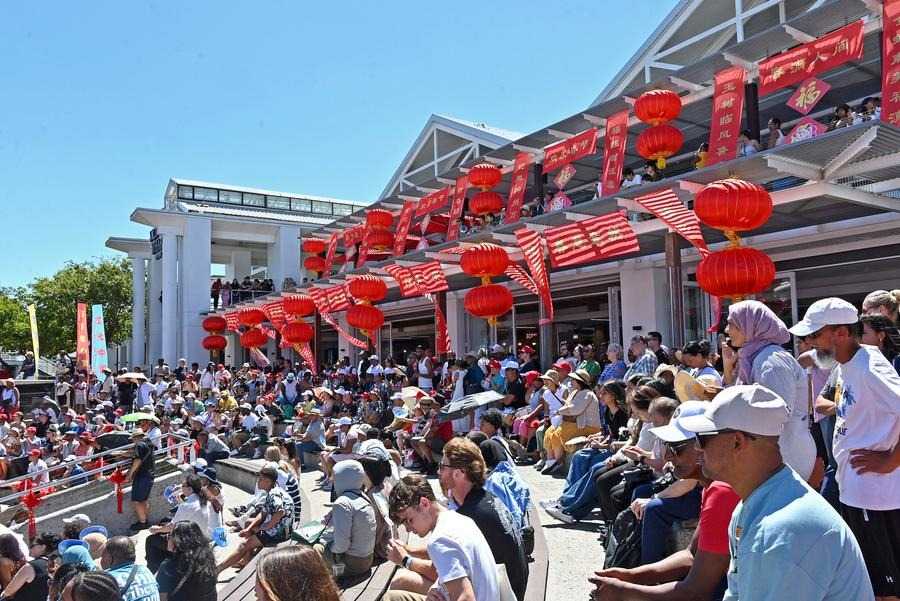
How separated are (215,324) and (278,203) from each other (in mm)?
9333

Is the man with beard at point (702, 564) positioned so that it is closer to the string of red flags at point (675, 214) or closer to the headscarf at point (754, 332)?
the headscarf at point (754, 332)

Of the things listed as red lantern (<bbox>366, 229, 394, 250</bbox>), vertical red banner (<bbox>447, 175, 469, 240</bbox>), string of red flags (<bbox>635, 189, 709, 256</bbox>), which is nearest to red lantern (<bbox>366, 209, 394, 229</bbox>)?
red lantern (<bbox>366, 229, 394, 250</bbox>)

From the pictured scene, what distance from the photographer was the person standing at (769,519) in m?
1.69

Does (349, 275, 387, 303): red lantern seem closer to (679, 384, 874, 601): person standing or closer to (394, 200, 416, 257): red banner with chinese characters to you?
(394, 200, 416, 257): red banner with chinese characters

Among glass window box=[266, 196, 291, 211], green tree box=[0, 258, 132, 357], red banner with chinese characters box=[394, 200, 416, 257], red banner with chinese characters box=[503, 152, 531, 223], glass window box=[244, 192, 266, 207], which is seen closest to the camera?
red banner with chinese characters box=[503, 152, 531, 223]

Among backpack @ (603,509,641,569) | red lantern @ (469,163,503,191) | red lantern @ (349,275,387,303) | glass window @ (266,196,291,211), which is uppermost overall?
glass window @ (266,196,291,211)

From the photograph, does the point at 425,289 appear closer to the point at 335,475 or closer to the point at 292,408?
the point at 292,408

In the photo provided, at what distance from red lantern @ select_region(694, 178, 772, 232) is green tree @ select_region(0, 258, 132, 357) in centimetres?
4193

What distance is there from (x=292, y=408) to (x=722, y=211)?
42.3 ft

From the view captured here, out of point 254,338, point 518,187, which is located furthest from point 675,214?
point 254,338

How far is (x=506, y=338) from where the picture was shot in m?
19.5

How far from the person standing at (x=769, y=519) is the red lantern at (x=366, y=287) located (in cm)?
1573

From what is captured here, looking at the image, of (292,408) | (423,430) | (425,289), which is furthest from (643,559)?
(292,408)

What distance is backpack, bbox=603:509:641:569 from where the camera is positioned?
4.21m
